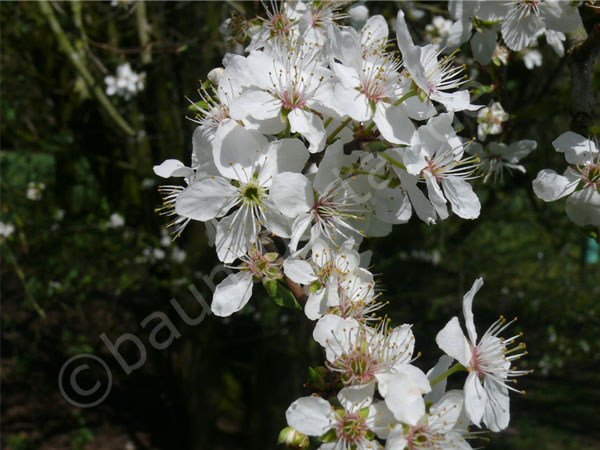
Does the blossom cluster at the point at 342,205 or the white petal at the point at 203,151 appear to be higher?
the white petal at the point at 203,151

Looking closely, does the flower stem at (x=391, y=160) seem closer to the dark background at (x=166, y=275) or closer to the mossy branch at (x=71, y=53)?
the dark background at (x=166, y=275)

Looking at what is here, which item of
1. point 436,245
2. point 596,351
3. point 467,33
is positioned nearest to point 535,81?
point 436,245

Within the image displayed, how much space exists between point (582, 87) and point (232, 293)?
0.99m

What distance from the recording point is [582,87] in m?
1.25

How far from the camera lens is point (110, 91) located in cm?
308

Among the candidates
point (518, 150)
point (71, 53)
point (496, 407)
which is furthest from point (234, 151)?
point (71, 53)

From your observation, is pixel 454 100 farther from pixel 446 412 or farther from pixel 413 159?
pixel 446 412

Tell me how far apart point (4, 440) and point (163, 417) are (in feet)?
3.88

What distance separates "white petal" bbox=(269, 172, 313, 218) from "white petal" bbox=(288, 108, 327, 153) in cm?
6

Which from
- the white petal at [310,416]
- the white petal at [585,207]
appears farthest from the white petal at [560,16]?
the white petal at [310,416]

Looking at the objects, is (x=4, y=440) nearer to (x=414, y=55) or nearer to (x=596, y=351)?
(x=414, y=55)

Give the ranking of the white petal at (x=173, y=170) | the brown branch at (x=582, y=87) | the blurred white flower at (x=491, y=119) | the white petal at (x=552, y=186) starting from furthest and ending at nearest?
the blurred white flower at (x=491, y=119) → the brown branch at (x=582, y=87) → the white petal at (x=552, y=186) → the white petal at (x=173, y=170)

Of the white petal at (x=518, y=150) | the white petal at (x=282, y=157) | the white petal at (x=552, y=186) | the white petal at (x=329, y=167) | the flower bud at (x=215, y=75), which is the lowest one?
the white petal at (x=518, y=150)

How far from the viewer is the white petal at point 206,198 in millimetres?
895
